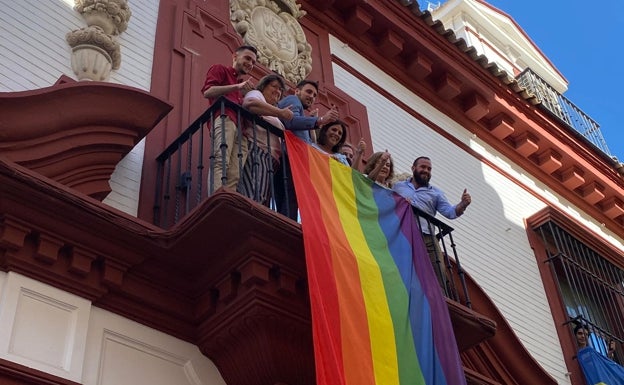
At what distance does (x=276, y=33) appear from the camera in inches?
377

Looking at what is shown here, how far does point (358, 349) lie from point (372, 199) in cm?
174

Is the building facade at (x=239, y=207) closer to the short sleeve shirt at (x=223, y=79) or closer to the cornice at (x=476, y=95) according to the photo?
the cornice at (x=476, y=95)

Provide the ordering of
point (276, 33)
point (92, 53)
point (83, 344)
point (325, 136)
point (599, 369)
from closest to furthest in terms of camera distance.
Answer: point (83, 344) → point (92, 53) → point (325, 136) → point (276, 33) → point (599, 369)

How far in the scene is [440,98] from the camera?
1166 cm

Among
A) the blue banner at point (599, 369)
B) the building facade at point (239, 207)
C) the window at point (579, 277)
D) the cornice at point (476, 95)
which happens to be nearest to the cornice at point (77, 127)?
the building facade at point (239, 207)

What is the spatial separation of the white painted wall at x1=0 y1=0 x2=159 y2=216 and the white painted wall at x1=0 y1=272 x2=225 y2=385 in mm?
1089

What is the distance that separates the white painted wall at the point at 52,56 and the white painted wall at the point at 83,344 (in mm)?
1089

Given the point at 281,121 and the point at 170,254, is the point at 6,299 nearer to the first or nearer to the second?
the point at 170,254

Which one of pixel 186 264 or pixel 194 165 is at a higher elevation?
pixel 194 165

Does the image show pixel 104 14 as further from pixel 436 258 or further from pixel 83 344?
pixel 436 258

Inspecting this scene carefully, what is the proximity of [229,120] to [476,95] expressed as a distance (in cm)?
598

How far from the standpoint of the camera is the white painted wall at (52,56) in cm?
662

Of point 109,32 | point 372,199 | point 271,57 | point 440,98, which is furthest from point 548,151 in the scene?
point 109,32

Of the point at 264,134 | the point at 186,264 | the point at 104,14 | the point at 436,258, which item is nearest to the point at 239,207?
the point at 186,264
